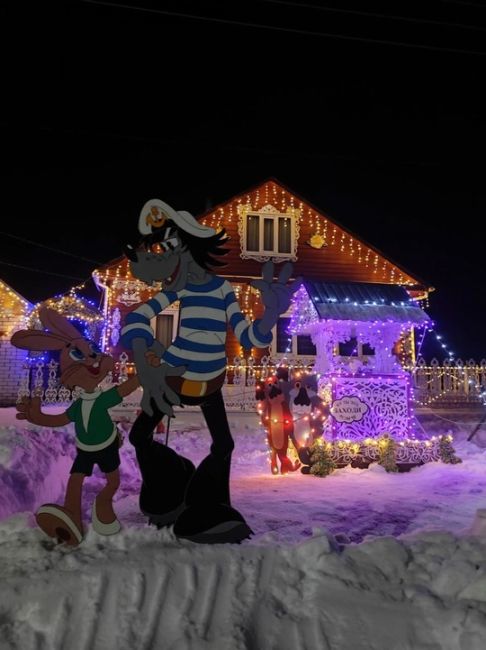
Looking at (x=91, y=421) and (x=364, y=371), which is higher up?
(x=364, y=371)

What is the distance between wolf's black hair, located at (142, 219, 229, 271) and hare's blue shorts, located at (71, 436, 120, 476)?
1.93 metres

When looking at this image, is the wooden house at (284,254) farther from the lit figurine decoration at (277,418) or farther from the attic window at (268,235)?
the lit figurine decoration at (277,418)

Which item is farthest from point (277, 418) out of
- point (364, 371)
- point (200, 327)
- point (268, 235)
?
point (268, 235)

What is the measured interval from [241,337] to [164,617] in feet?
7.84

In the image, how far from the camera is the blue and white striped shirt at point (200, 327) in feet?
14.8

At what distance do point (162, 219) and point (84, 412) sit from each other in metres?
1.97

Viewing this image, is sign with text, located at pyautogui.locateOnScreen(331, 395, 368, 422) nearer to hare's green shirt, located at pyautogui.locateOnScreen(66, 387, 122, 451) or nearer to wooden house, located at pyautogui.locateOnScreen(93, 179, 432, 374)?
hare's green shirt, located at pyautogui.locateOnScreen(66, 387, 122, 451)

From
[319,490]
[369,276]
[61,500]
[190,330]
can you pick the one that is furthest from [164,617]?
[369,276]

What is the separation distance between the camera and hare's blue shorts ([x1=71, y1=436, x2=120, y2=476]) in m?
4.33

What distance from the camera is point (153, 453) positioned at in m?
4.45

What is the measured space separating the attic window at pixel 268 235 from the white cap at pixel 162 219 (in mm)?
13425

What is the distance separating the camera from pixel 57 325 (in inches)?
176

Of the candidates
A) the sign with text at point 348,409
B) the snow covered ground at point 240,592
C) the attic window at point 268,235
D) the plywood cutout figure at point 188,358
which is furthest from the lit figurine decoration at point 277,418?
the attic window at point 268,235

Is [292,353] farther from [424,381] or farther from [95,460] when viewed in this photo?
[95,460]
